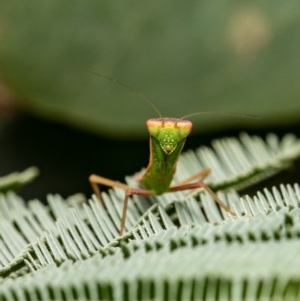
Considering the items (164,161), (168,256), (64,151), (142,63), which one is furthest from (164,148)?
(64,151)

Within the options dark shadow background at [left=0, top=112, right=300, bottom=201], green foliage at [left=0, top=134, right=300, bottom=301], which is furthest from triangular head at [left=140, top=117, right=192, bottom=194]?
dark shadow background at [left=0, top=112, right=300, bottom=201]

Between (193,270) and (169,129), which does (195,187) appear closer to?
(169,129)

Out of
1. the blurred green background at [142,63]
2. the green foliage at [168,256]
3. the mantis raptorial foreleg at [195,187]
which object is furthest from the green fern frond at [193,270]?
the blurred green background at [142,63]

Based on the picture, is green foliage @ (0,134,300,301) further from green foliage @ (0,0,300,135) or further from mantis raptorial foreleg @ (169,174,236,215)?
green foliage @ (0,0,300,135)

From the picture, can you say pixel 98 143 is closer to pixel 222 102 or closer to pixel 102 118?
pixel 102 118

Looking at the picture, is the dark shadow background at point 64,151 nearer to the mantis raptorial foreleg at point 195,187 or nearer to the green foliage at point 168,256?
the mantis raptorial foreleg at point 195,187

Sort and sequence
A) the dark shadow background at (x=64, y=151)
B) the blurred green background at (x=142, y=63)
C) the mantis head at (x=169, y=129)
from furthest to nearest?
the dark shadow background at (x=64, y=151), the blurred green background at (x=142, y=63), the mantis head at (x=169, y=129)
